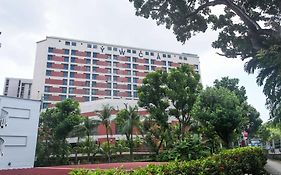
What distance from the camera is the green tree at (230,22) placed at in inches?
424

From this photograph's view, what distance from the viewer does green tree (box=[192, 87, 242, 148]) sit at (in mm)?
17906

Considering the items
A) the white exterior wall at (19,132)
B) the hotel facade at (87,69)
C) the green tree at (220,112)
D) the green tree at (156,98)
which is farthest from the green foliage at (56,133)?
the hotel facade at (87,69)

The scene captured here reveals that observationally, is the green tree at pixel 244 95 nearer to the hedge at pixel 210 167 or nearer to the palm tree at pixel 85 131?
the palm tree at pixel 85 131

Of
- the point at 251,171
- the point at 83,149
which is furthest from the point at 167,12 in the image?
the point at 83,149

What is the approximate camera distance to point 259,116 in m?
40.0

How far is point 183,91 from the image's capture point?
29.2 meters

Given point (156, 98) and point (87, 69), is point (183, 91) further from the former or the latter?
point (87, 69)

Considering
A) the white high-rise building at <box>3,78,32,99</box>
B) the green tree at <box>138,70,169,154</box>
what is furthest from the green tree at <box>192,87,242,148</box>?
the white high-rise building at <box>3,78,32,99</box>

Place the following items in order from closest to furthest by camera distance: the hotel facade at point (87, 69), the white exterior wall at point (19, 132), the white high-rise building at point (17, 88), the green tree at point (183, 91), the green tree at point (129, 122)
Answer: the white exterior wall at point (19, 132) < the green tree at point (183, 91) < the green tree at point (129, 122) < the hotel facade at point (87, 69) < the white high-rise building at point (17, 88)

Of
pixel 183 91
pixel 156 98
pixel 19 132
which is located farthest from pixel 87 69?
pixel 183 91

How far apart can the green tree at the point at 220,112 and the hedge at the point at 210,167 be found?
263 inches

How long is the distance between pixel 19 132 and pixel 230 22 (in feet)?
74.8

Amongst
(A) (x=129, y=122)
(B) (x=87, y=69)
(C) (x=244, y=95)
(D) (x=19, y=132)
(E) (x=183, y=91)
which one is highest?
(B) (x=87, y=69)

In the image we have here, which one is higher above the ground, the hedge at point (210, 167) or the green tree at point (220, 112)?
the green tree at point (220, 112)
